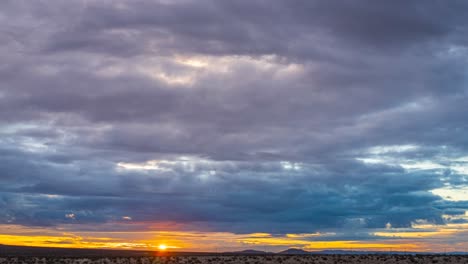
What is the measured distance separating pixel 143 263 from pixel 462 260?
245 ft

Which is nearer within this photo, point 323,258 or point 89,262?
point 89,262

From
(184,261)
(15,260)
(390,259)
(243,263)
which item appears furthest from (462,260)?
(15,260)

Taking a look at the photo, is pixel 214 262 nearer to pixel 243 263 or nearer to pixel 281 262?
pixel 243 263

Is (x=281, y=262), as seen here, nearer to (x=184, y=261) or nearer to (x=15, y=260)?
(x=184, y=261)

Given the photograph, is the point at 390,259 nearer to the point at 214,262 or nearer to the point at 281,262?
the point at 281,262

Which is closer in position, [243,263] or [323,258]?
[243,263]

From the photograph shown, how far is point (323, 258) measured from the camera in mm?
151500

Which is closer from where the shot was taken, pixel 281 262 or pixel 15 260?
pixel 281 262

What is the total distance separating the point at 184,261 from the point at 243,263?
14697 mm

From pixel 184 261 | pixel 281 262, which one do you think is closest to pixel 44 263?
pixel 184 261

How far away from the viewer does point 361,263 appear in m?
139

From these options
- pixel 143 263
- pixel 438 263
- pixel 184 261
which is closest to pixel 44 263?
pixel 143 263

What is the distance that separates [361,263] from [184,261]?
137 ft

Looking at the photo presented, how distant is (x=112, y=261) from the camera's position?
146m
